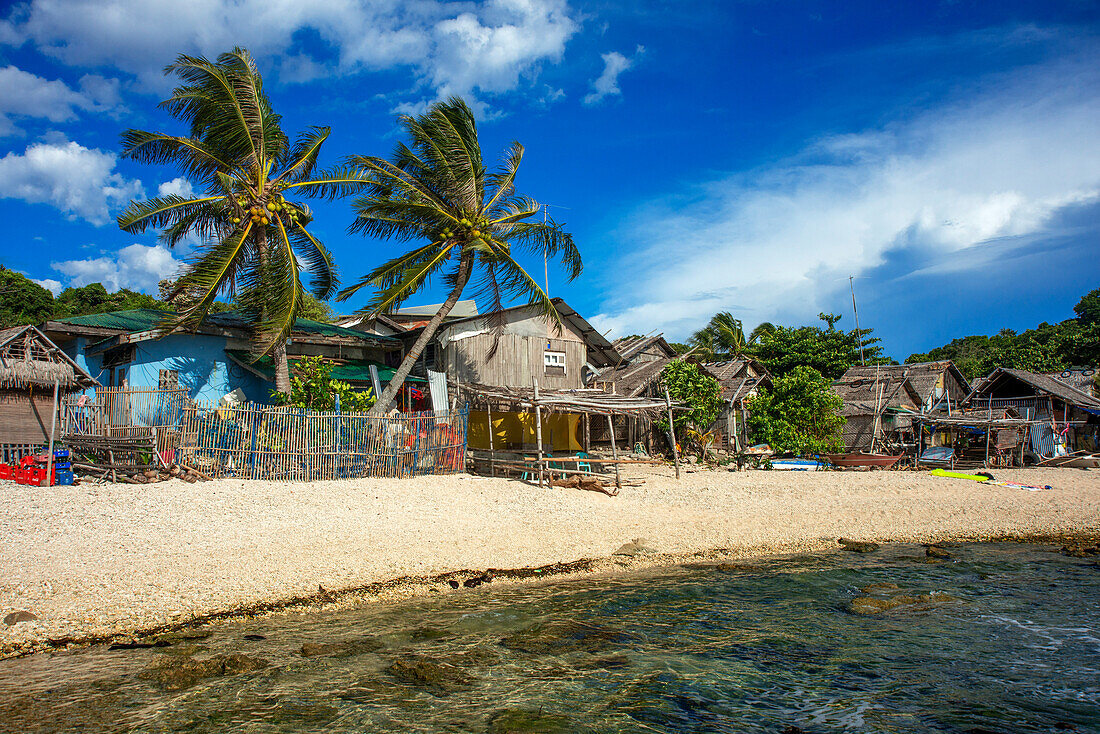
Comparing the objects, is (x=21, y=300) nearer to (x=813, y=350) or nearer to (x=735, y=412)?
(x=735, y=412)

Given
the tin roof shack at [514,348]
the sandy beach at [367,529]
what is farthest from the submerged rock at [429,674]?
the tin roof shack at [514,348]

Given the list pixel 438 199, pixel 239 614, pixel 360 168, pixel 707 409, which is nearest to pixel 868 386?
pixel 707 409

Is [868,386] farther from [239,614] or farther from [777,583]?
[239,614]

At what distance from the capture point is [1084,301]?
48281mm

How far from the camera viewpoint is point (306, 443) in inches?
547

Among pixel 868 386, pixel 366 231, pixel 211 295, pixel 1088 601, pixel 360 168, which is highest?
pixel 360 168

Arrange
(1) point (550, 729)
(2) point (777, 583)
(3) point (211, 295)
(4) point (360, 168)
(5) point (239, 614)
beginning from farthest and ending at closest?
(4) point (360, 168), (3) point (211, 295), (2) point (777, 583), (5) point (239, 614), (1) point (550, 729)

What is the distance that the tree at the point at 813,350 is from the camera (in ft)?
118

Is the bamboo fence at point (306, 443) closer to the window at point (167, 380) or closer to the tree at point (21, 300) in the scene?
the window at point (167, 380)

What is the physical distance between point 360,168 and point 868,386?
80.5 feet

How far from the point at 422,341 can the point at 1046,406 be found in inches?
1041

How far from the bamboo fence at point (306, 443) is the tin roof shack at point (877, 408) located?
18.7 m

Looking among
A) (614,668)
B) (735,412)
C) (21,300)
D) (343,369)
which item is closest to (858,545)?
(614,668)

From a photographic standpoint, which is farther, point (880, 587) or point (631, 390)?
point (631, 390)
